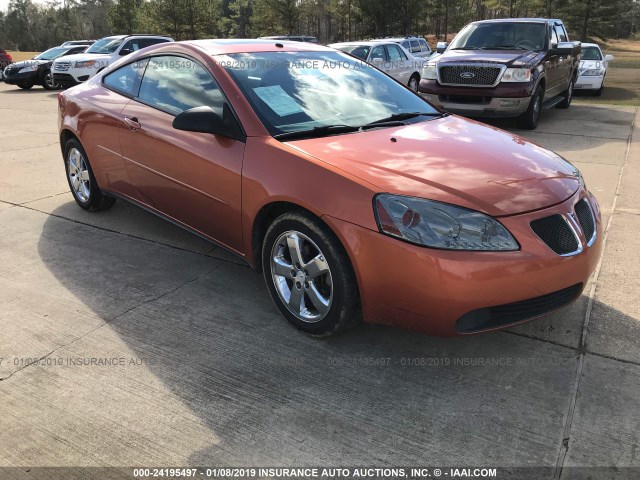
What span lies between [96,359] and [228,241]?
A: 104 cm

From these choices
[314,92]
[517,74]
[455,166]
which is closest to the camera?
[455,166]

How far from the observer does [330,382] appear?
274 cm

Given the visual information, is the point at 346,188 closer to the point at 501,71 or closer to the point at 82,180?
the point at 82,180

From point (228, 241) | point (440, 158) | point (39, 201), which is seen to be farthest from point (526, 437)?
point (39, 201)

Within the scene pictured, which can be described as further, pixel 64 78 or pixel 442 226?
pixel 64 78

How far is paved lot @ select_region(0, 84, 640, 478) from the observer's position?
7.61 feet

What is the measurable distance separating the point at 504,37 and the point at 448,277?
871 cm

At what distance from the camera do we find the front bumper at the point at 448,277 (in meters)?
2.48

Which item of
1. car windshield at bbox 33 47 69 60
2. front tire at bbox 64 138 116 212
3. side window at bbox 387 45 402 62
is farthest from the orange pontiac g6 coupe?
car windshield at bbox 33 47 69 60

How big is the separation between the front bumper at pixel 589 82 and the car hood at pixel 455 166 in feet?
46.6

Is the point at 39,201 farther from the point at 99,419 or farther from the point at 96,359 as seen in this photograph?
the point at 99,419

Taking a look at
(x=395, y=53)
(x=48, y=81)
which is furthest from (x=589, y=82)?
(x=48, y=81)

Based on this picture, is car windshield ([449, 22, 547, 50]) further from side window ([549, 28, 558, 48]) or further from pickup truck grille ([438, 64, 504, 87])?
pickup truck grille ([438, 64, 504, 87])

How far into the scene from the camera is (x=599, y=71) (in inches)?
614
